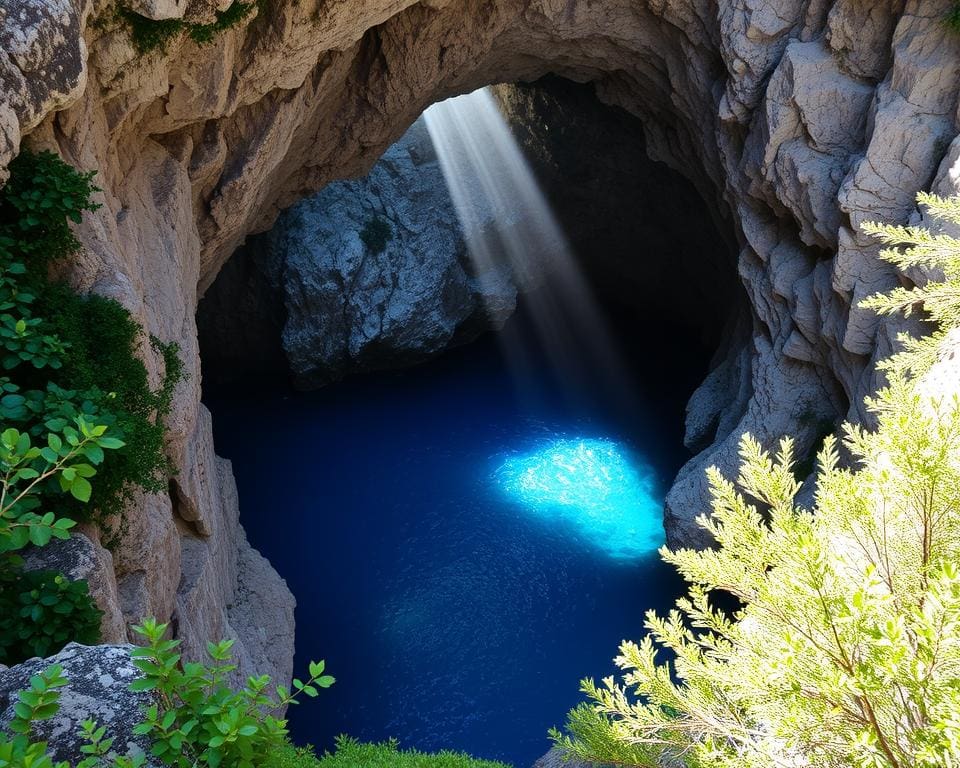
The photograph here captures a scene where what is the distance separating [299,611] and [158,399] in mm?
7291

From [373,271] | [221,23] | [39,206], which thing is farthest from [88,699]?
[373,271]

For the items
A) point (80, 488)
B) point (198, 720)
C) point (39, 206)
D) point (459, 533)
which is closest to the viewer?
point (198, 720)

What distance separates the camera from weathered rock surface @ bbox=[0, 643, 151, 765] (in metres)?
3.42

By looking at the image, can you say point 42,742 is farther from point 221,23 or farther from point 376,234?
point 376,234

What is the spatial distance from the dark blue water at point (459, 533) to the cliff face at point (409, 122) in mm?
1760

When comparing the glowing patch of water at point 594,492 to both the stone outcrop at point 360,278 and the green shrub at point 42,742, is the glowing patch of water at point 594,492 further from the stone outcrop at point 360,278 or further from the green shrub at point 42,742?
the green shrub at point 42,742

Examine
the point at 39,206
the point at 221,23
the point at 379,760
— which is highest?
the point at 221,23

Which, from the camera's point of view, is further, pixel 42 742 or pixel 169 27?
pixel 169 27

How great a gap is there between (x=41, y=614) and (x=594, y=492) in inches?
503

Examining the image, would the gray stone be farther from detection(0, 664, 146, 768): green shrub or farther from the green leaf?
detection(0, 664, 146, 768): green shrub

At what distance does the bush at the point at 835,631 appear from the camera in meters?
3.75

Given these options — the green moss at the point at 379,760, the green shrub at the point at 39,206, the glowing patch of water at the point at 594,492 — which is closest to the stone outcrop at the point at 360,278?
the glowing patch of water at the point at 594,492

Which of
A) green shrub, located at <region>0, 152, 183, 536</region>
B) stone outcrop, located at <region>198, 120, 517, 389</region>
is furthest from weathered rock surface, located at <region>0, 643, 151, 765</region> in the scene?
stone outcrop, located at <region>198, 120, 517, 389</region>

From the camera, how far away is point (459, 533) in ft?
50.3
